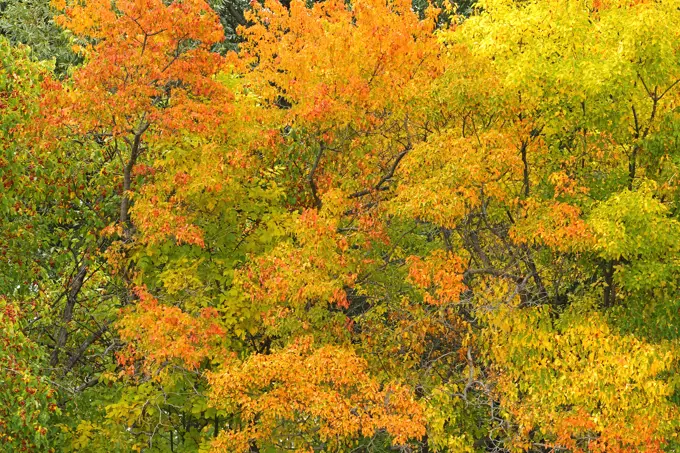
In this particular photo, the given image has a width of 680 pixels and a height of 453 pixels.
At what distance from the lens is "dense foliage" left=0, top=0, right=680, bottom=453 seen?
16.1 meters

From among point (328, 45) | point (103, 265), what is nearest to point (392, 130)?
point (328, 45)

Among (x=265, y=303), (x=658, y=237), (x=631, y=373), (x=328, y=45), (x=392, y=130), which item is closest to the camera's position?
(x=631, y=373)

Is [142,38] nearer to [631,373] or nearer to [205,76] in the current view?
[205,76]

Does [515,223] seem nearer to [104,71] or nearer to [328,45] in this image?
[328,45]

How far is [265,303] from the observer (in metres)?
17.7

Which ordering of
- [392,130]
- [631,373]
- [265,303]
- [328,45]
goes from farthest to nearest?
1. [392,130]
2. [328,45]
3. [265,303]
4. [631,373]

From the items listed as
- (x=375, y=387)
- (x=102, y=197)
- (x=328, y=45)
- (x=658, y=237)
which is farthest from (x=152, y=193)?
(x=658, y=237)

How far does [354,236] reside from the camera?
59.4 feet

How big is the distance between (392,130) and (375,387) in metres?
5.86

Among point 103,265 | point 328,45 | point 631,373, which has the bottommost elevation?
point 631,373

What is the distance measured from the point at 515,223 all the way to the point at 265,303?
4.51 metres

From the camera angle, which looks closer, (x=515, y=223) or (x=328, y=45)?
(x=515, y=223)

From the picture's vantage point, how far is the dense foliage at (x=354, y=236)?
1608cm

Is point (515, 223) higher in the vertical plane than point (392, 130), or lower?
lower
